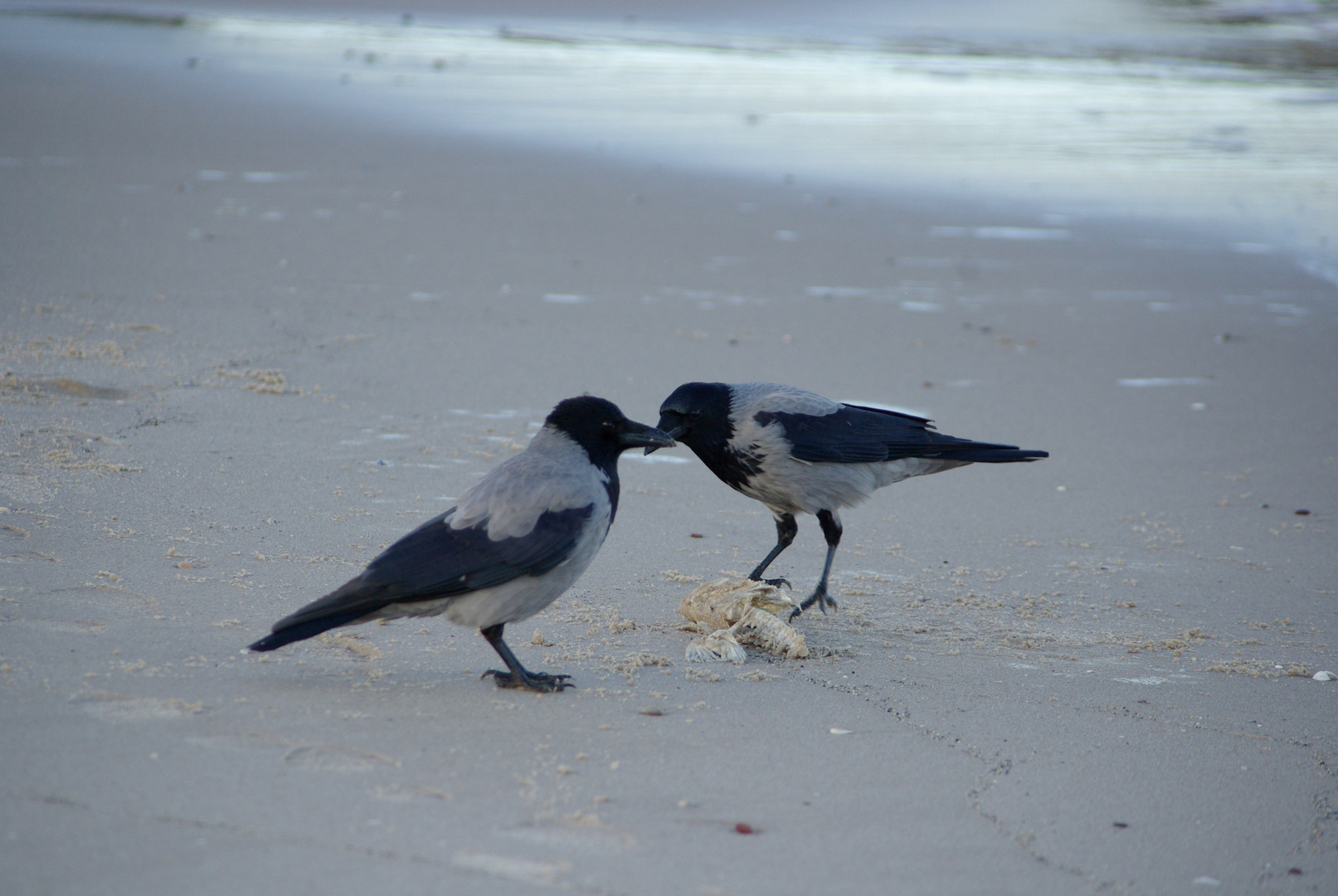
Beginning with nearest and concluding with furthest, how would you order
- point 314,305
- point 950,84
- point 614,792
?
point 614,792
point 314,305
point 950,84

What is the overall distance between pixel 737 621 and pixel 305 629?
145 cm

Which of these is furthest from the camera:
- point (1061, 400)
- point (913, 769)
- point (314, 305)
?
point (314, 305)

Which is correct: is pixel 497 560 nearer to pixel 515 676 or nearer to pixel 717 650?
pixel 515 676

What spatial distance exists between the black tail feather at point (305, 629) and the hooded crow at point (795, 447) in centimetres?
173

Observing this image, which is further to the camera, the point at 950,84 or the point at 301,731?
the point at 950,84

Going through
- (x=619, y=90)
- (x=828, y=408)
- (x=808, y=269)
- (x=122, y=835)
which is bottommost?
(x=122, y=835)

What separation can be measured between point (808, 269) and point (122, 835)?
7.67 meters

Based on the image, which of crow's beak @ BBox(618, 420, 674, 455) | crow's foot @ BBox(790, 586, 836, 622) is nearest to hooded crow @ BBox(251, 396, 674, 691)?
crow's beak @ BBox(618, 420, 674, 455)

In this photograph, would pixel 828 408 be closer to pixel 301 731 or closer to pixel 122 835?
pixel 301 731

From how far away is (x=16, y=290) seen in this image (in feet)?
23.7

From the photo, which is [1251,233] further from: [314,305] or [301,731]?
[301,731]

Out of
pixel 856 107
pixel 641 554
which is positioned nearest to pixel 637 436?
pixel 641 554

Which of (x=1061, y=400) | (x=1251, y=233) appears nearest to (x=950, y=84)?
(x=1251, y=233)

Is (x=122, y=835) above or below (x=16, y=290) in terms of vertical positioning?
below
